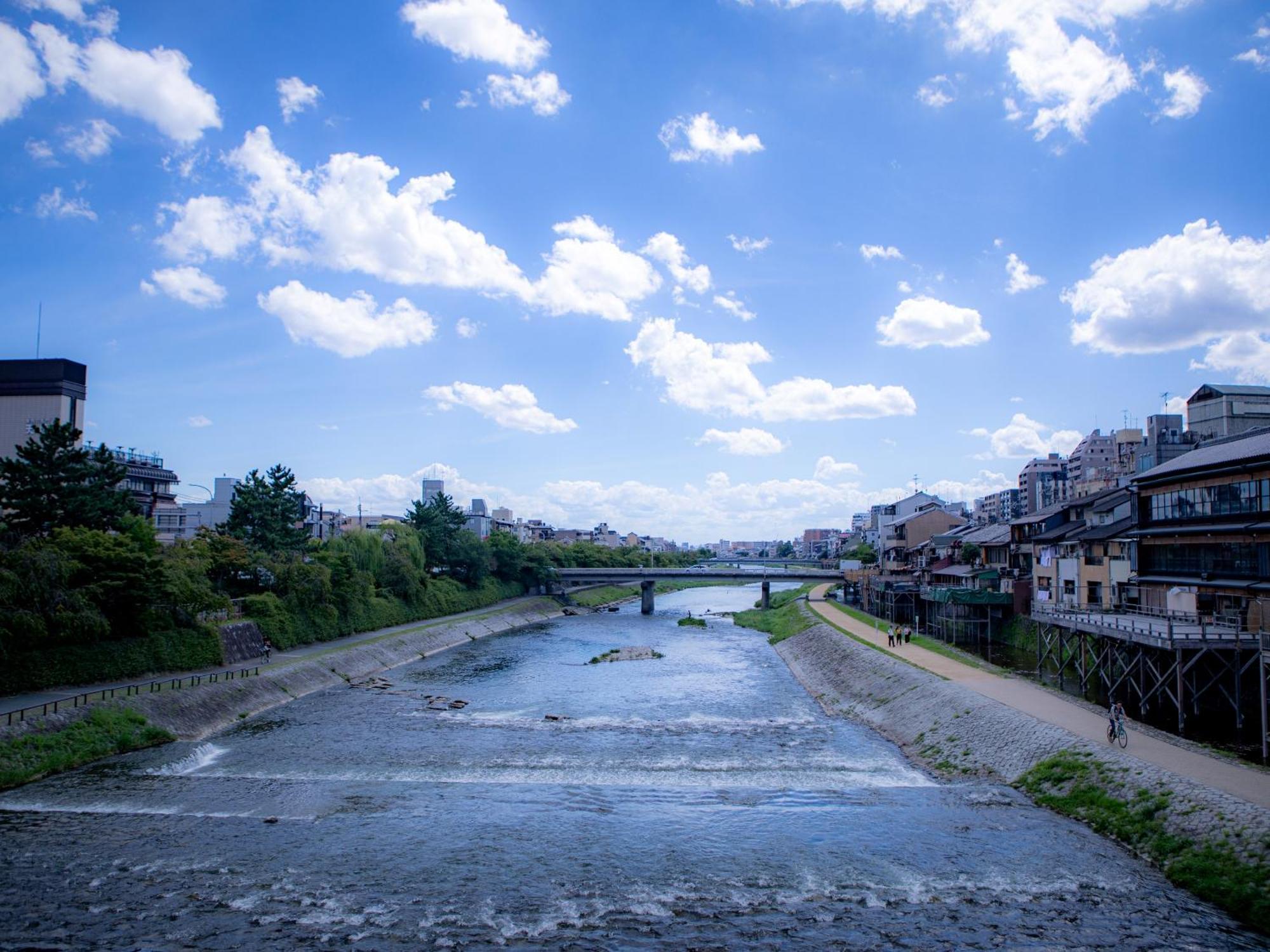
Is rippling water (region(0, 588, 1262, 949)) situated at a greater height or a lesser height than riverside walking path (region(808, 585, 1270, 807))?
lesser

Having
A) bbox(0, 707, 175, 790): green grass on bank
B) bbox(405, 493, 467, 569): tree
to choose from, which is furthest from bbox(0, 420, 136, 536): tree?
bbox(405, 493, 467, 569): tree

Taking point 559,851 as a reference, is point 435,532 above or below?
above

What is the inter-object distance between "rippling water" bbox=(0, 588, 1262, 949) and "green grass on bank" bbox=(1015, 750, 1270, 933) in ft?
1.63

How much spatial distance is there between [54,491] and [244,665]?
14674 millimetres

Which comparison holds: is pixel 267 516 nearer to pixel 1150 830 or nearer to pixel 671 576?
pixel 671 576

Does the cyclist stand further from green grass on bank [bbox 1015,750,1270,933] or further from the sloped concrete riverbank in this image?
green grass on bank [bbox 1015,750,1270,933]

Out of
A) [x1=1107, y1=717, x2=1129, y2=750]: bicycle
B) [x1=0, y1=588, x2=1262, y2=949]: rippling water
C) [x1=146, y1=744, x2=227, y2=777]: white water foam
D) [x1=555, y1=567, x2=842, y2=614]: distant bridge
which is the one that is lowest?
[x1=146, y1=744, x2=227, y2=777]: white water foam

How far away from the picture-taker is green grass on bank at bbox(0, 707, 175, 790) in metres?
22.7

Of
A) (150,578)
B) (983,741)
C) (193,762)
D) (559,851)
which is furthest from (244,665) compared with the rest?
(983,741)

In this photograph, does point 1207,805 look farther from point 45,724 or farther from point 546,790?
point 45,724

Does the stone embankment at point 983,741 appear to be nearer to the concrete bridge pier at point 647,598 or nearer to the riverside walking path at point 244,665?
the riverside walking path at point 244,665

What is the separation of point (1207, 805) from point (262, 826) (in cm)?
2230

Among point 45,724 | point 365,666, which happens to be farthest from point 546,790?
point 365,666

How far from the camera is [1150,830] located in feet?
56.4
